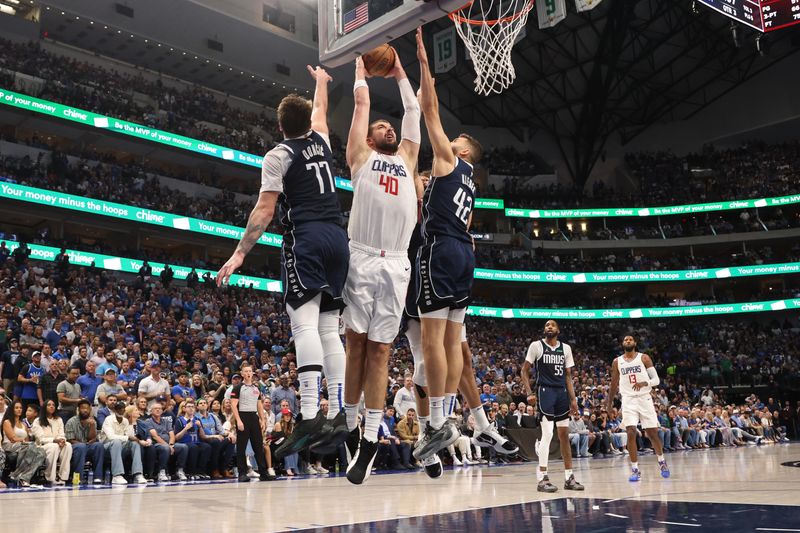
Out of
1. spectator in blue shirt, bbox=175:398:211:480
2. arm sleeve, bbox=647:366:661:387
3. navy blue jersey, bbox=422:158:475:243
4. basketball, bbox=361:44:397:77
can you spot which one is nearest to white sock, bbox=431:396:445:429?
navy blue jersey, bbox=422:158:475:243

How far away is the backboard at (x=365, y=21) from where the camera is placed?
5.62 metres

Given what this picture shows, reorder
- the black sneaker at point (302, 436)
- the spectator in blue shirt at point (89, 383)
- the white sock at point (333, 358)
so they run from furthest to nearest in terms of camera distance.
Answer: the spectator in blue shirt at point (89, 383) → the white sock at point (333, 358) → the black sneaker at point (302, 436)

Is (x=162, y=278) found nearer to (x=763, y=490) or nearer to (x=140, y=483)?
(x=140, y=483)

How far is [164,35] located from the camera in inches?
1270

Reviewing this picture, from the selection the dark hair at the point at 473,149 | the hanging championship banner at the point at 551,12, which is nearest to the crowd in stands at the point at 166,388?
the dark hair at the point at 473,149

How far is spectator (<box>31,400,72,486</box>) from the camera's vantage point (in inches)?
396

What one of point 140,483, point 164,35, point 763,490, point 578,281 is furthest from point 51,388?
point 578,281

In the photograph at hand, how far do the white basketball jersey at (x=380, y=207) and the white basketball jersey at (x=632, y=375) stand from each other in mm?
7190

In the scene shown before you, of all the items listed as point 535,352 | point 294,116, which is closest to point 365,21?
point 294,116

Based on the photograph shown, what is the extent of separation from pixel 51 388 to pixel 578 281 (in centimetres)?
3154

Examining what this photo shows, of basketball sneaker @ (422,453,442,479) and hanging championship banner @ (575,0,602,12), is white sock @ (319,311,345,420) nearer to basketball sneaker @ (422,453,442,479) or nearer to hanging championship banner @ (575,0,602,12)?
basketball sneaker @ (422,453,442,479)

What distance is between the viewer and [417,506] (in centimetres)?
656

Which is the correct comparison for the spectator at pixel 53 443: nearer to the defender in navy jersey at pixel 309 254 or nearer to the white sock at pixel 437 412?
the defender in navy jersey at pixel 309 254

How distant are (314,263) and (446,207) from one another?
1.38 meters
